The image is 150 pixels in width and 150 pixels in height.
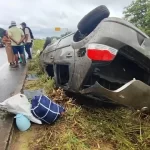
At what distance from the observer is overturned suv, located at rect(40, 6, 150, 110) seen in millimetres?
3045

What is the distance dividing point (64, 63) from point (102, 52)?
45.5 inches

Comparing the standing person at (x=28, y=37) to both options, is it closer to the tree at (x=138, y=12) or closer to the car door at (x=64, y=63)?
the car door at (x=64, y=63)

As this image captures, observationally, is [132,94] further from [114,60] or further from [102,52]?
[114,60]

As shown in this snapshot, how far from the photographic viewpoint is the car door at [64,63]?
3.90 meters

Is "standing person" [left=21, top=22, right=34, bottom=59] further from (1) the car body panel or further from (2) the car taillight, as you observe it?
(2) the car taillight

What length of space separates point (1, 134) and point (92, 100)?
1313 mm

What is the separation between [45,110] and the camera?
143 inches

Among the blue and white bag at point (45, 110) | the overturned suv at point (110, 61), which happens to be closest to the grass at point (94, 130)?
the blue and white bag at point (45, 110)

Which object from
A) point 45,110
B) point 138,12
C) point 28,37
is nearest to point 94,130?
point 45,110

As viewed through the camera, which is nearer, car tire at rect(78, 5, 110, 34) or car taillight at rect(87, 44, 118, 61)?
car taillight at rect(87, 44, 118, 61)

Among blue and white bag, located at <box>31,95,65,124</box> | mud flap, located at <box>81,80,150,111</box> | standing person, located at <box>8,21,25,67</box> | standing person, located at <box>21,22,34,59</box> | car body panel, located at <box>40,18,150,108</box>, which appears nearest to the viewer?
mud flap, located at <box>81,80,150,111</box>

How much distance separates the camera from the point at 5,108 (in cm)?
385

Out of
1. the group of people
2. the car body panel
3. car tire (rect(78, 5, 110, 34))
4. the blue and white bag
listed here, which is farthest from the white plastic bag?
the group of people

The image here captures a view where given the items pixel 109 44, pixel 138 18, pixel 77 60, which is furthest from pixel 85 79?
pixel 138 18
